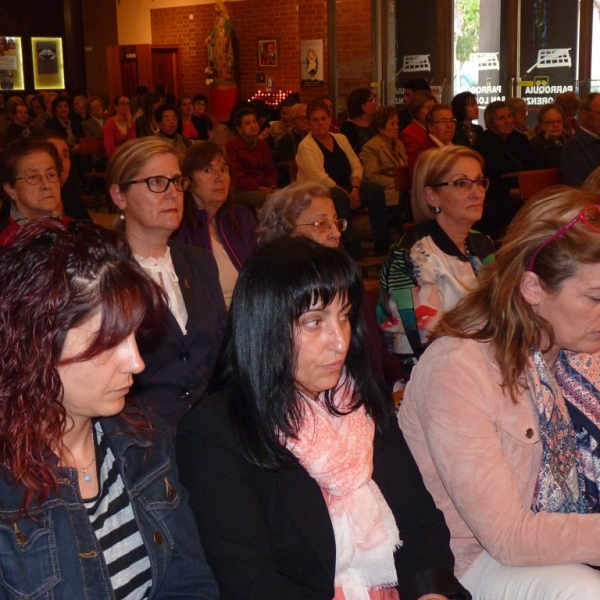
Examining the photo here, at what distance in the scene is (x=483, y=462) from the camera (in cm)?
177

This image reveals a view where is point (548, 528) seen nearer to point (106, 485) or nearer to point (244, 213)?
point (106, 485)

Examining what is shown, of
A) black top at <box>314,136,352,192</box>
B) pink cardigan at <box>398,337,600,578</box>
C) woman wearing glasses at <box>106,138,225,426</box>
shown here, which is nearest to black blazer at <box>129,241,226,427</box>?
woman wearing glasses at <box>106,138,225,426</box>

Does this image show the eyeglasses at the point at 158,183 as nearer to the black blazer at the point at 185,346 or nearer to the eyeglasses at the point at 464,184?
the black blazer at the point at 185,346

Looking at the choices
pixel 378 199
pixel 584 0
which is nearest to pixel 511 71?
pixel 584 0

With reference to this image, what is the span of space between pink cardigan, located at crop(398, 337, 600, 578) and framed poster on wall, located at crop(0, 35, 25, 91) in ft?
57.6

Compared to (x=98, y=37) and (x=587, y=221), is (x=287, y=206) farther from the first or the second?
(x=98, y=37)

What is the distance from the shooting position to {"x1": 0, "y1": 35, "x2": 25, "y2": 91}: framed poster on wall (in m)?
17.5

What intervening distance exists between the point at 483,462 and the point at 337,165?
5.63 meters

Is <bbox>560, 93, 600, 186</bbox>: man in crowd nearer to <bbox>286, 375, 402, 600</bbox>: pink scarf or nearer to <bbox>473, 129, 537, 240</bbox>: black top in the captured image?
<bbox>473, 129, 537, 240</bbox>: black top

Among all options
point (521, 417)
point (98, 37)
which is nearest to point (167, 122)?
point (521, 417)

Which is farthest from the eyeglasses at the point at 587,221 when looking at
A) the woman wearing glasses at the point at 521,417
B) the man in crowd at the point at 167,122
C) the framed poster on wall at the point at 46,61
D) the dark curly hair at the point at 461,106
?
the framed poster on wall at the point at 46,61

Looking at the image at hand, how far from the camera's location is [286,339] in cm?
165

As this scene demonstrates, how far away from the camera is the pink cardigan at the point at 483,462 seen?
1.74 meters

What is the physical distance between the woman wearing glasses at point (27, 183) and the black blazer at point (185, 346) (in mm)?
1288
